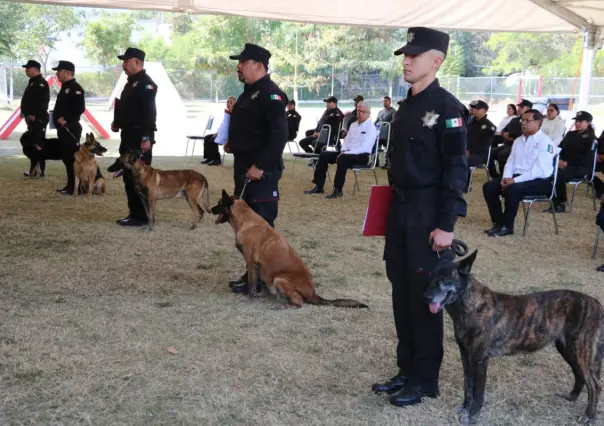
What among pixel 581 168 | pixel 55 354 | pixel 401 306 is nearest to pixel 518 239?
Result: pixel 581 168

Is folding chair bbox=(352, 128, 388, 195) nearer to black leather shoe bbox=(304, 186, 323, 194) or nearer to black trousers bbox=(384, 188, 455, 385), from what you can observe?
black leather shoe bbox=(304, 186, 323, 194)

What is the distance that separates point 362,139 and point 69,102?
4201 mm

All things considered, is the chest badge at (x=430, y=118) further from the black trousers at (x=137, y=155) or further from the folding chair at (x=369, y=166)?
the folding chair at (x=369, y=166)

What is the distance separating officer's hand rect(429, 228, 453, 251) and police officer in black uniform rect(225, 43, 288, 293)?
6.39ft

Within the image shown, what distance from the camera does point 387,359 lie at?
11.7ft

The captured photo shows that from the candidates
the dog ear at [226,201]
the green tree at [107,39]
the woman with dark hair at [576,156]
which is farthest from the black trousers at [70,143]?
the green tree at [107,39]

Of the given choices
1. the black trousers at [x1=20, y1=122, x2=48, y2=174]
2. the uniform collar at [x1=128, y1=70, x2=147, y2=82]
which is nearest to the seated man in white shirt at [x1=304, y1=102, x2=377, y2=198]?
the uniform collar at [x1=128, y1=70, x2=147, y2=82]

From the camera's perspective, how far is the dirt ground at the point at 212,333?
2.95 m

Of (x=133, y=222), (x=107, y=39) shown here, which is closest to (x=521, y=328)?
(x=133, y=222)

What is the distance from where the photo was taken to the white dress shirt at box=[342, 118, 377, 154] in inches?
371

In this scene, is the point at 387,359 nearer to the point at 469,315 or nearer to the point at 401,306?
the point at 401,306

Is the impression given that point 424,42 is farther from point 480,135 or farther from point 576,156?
point 480,135

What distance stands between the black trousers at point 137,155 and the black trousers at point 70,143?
209 cm

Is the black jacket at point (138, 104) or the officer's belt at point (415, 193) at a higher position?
the black jacket at point (138, 104)
